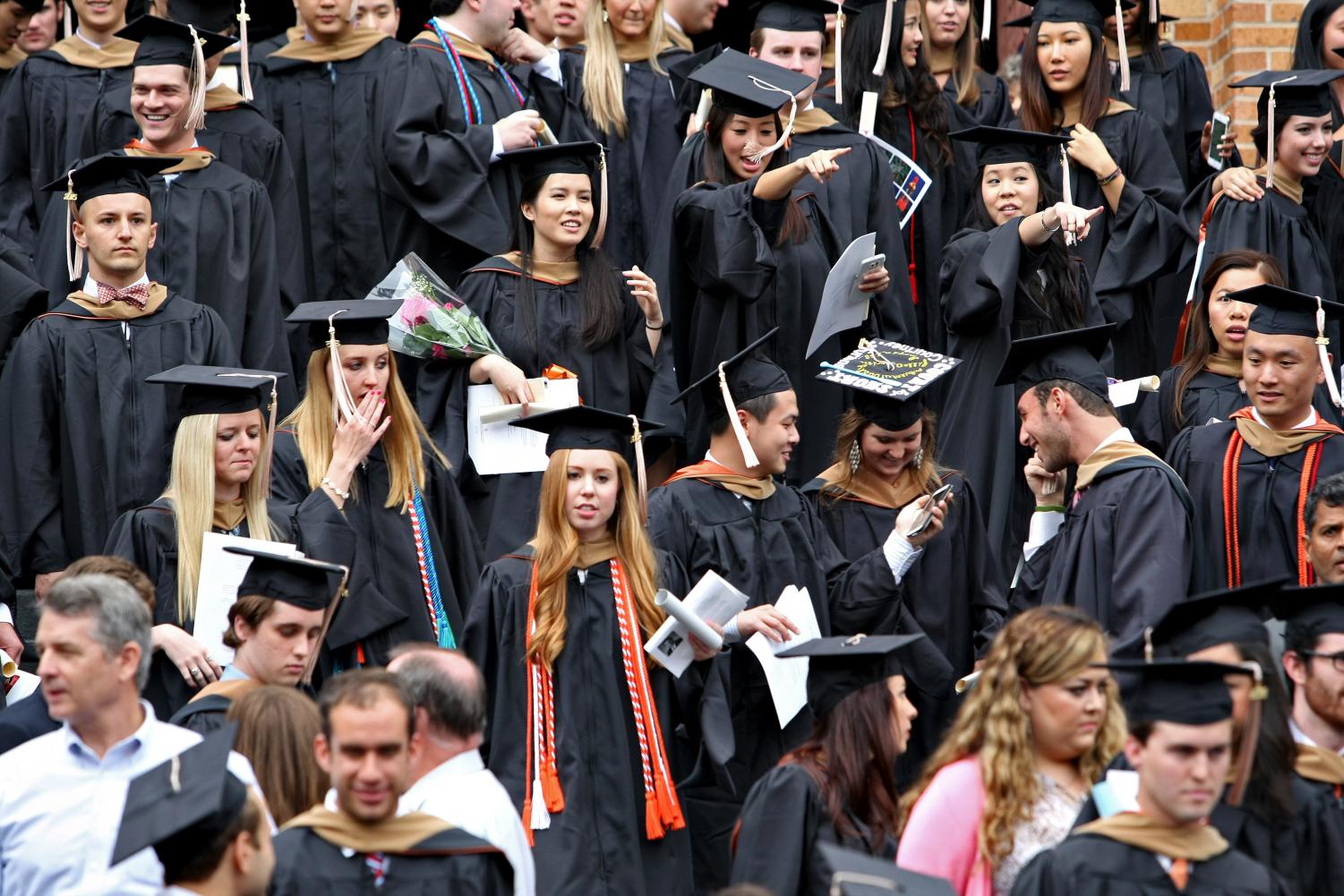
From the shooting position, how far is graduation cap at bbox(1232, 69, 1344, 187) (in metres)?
8.66

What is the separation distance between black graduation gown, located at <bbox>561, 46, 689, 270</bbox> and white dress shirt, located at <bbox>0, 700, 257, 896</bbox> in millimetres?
5026

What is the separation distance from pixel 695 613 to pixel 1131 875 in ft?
7.33

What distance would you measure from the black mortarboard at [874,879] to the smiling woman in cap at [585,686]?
6.61 ft

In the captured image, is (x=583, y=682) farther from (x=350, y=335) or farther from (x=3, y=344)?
(x=3, y=344)

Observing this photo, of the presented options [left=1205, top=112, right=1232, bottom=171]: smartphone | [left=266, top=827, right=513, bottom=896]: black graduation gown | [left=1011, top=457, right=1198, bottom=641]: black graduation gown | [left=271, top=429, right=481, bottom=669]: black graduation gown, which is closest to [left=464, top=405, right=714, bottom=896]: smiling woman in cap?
[left=271, top=429, right=481, bottom=669]: black graduation gown

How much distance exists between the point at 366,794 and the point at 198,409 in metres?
2.50

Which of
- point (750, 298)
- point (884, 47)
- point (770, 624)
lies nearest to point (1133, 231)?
point (884, 47)

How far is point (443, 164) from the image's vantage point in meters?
8.91

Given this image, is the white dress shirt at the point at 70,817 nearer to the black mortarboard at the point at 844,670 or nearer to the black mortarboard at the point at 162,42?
the black mortarboard at the point at 844,670

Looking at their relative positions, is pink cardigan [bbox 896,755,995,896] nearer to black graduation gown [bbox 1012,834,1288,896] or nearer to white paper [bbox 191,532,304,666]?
black graduation gown [bbox 1012,834,1288,896]

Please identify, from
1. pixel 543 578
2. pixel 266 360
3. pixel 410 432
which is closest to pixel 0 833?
pixel 543 578

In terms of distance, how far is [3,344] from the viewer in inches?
316

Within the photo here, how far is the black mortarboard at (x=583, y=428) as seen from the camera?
21.3 feet

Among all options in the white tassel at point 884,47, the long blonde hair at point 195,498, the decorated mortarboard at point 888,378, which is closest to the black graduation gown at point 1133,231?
the white tassel at point 884,47
